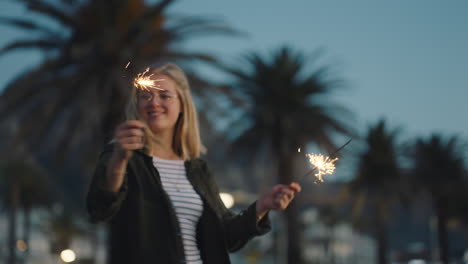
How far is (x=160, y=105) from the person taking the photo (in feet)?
9.20

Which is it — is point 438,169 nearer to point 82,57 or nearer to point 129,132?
point 82,57

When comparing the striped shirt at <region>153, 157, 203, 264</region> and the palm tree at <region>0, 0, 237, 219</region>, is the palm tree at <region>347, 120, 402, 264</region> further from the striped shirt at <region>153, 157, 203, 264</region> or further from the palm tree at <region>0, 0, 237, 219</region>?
the striped shirt at <region>153, 157, 203, 264</region>

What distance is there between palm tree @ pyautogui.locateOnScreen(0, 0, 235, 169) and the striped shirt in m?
9.16

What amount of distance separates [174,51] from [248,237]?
35.5 ft

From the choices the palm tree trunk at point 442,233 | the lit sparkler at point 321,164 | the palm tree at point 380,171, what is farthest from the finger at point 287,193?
the palm tree trunk at point 442,233

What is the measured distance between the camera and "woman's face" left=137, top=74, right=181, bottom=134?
277 centimetres

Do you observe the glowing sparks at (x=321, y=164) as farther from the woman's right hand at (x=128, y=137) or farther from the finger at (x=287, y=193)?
the woman's right hand at (x=128, y=137)

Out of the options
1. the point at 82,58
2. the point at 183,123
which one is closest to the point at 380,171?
the point at 82,58

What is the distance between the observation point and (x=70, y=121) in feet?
44.3

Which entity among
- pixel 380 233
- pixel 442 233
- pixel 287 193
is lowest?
pixel 287 193

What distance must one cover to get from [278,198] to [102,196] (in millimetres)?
756

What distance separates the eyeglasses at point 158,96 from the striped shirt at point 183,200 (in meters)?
0.29

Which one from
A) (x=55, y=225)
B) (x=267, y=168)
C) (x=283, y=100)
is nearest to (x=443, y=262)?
(x=267, y=168)

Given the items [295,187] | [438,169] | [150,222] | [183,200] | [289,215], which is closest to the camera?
[295,187]
